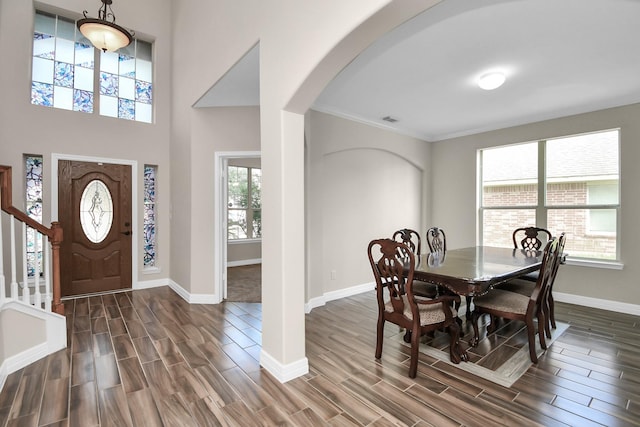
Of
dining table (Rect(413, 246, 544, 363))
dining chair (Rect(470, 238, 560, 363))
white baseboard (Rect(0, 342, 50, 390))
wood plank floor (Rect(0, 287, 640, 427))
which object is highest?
dining table (Rect(413, 246, 544, 363))

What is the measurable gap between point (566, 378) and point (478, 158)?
12.6 feet

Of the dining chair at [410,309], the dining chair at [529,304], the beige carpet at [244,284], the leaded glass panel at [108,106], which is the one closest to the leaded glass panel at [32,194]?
the leaded glass panel at [108,106]

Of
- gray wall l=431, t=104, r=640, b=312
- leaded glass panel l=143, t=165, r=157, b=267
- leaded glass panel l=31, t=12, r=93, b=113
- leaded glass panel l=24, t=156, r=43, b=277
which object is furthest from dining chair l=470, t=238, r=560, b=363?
leaded glass panel l=31, t=12, r=93, b=113

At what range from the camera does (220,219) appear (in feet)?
14.0

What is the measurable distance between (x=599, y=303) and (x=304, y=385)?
4.24 meters

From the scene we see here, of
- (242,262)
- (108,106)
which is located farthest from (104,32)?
(242,262)

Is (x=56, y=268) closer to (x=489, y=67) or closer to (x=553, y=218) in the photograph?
(x=489, y=67)

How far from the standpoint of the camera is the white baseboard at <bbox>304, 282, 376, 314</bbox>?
3.89m

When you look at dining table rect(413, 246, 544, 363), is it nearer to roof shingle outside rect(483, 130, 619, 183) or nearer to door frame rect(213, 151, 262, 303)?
roof shingle outside rect(483, 130, 619, 183)

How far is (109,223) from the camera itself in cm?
462

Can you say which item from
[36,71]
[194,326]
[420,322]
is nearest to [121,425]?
[194,326]

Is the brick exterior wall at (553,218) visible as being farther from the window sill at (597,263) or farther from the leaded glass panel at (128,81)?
the leaded glass panel at (128,81)

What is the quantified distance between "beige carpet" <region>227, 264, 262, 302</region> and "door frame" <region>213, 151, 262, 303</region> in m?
0.30

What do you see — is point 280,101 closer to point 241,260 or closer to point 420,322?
point 420,322
